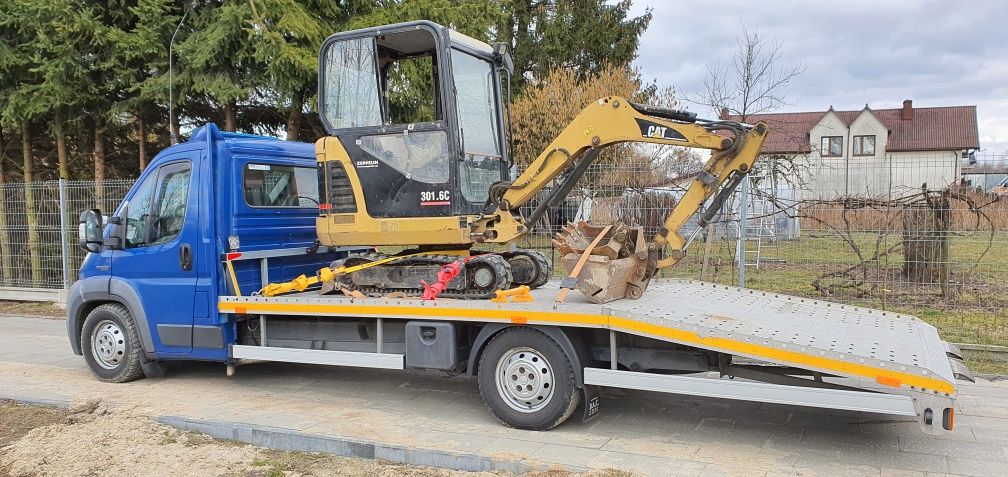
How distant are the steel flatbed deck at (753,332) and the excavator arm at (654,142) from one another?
2.30 ft

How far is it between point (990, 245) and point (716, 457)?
6.20 meters

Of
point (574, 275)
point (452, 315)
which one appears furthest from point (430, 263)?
point (574, 275)

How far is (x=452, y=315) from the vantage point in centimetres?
614

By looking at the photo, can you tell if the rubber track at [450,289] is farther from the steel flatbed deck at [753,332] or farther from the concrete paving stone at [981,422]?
the concrete paving stone at [981,422]

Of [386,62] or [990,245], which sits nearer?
[386,62]

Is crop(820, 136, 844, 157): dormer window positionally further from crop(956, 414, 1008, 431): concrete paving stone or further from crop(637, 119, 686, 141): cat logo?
crop(637, 119, 686, 141): cat logo

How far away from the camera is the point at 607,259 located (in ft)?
19.9

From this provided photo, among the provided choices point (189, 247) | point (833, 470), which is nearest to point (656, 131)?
point (833, 470)

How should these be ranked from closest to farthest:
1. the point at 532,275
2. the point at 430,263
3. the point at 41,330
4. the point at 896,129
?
the point at 430,263 → the point at 532,275 → the point at 41,330 → the point at 896,129

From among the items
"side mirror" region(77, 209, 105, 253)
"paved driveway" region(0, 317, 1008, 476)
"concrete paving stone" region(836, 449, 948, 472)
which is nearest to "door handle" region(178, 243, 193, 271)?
"side mirror" region(77, 209, 105, 253)

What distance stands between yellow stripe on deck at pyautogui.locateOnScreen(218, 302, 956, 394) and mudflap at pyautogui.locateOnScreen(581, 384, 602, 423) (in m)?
0.57

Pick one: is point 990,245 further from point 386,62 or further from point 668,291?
point 386,62

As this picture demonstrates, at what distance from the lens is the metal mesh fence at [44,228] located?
13.9 m

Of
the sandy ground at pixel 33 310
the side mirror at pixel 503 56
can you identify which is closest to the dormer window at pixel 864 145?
the side mirror at pixel 503 56
